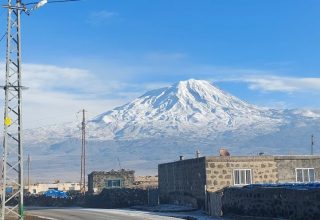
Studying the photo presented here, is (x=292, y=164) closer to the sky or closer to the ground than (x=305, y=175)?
closer to the sky

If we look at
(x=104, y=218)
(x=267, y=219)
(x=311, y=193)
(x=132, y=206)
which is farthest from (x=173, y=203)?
(x=311, y=193)

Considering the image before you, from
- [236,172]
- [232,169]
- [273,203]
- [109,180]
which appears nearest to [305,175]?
[236,172]

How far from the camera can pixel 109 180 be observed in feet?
249

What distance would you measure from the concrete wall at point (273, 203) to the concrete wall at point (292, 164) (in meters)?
10.7

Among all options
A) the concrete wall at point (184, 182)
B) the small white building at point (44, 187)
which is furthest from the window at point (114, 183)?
the small white building at point (44, 187)

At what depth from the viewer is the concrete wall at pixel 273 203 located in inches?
1181

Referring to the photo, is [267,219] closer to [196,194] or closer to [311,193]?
[311,193]

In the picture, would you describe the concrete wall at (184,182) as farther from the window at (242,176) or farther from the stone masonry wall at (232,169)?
the window at (242,176)

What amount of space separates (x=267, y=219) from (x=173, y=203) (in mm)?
22339

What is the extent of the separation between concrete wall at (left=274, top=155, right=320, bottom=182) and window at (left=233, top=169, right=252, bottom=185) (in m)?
3.04

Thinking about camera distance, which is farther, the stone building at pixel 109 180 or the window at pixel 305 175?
the stone building at pixel 109 180

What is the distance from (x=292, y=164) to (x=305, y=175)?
1634 mm

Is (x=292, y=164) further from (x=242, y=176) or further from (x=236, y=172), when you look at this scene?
(x=236, y=172)

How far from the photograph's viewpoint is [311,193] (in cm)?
2991
